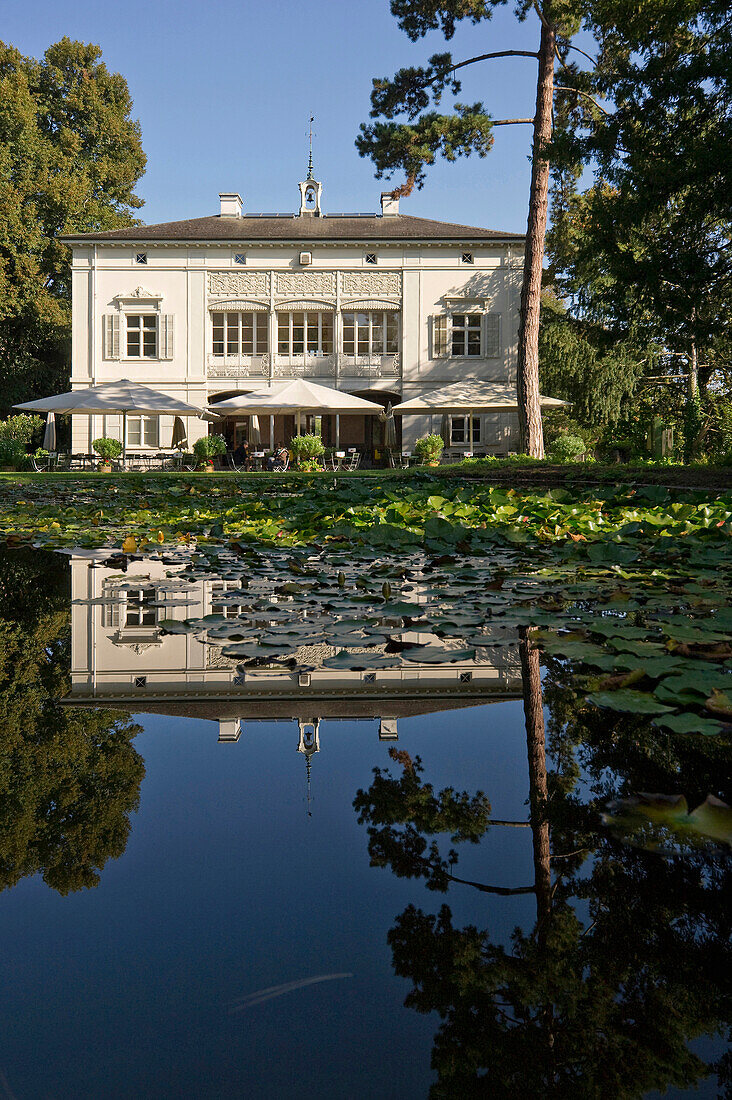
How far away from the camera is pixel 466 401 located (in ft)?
85.1

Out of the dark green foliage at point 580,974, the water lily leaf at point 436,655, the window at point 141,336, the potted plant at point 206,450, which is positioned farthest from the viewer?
the window at point 141,336

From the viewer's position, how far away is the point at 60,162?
1405 inches

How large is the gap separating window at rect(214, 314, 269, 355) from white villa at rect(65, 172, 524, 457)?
0.05m

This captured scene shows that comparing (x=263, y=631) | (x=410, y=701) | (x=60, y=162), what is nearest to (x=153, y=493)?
(x=263, y=631)

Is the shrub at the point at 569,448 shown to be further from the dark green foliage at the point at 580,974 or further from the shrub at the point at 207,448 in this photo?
the dark green foliage at the point at 580,974

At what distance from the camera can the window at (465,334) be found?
106 feet

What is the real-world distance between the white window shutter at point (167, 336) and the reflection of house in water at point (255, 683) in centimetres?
3014

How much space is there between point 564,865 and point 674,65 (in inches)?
492

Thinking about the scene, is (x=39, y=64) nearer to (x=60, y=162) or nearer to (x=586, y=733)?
(x=60, y=162)

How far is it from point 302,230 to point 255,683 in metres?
32.9

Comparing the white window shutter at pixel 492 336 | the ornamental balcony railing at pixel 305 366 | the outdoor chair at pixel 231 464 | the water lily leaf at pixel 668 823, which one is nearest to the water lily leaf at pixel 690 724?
Result: the water lily leaf at pixel 668 823

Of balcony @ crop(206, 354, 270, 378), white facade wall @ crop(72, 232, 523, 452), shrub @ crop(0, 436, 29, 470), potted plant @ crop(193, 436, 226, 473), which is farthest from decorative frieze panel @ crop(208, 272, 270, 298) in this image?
shrub @ crop(0, 436, 29, 470)

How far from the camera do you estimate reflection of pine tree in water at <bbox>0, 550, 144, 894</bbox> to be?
127cm

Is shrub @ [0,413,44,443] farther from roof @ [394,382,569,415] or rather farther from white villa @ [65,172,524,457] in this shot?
roof @ [394,382,569,415]
